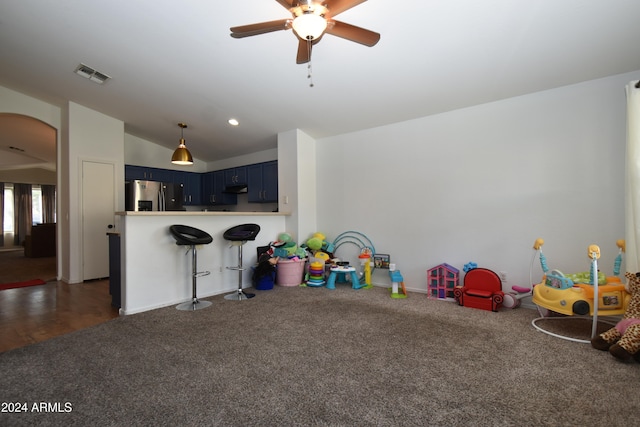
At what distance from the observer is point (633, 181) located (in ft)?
7.55

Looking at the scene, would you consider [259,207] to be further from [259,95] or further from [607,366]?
[607,366]

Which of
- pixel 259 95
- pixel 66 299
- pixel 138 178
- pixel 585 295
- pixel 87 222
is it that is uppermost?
pixel 259 95

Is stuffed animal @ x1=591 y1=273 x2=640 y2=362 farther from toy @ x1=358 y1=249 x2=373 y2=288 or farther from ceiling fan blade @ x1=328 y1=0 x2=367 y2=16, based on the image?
ceiling fan blade @ x1=328 y1=0 x2=367 y2=16

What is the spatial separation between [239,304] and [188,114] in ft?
10.1

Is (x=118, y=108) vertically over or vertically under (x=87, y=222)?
over

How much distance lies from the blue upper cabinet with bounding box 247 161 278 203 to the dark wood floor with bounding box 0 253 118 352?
2780mm

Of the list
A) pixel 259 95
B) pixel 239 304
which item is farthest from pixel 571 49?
pixel 239 304

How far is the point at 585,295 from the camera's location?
2260 millimetres

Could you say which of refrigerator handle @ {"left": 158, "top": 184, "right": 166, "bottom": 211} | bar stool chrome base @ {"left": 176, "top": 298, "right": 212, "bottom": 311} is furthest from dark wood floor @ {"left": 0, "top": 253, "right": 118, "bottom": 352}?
refrigerator handle @ {"left": 158, "top": 184, "right": 166, "bottom": 211}

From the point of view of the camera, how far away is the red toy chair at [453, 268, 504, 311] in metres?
2.91

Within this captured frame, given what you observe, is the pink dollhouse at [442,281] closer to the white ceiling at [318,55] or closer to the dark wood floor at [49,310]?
the white ceiling at [318,55]

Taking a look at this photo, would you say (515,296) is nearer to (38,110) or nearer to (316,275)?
(316,275)

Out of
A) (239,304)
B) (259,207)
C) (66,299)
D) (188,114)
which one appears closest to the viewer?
(239,304)

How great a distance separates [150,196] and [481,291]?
18.2 ft
